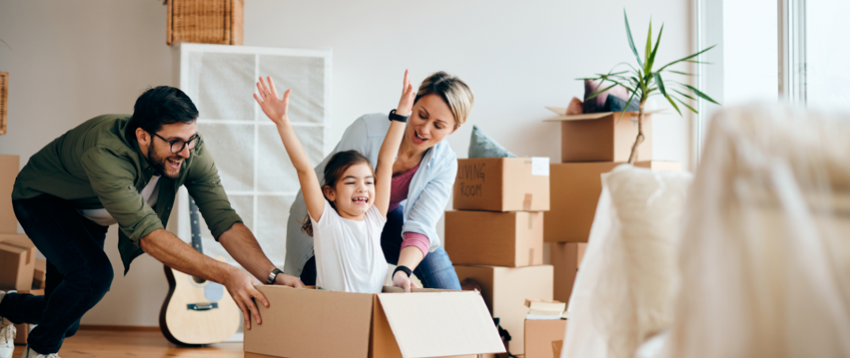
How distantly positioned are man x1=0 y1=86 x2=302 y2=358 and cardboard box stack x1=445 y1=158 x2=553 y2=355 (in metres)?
1.11

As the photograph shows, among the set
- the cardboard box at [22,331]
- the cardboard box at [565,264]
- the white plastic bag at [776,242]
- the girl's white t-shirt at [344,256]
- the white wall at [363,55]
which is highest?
the white wall at [363,55]

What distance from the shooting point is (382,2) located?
10.0ft

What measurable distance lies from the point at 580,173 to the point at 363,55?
1.30 metres

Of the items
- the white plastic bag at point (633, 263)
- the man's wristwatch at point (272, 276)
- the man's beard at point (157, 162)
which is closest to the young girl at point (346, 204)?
the man's wristwatch at point (272, 276)

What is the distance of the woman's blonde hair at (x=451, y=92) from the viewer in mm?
1747

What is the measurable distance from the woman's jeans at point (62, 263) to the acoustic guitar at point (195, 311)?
851 millimetres

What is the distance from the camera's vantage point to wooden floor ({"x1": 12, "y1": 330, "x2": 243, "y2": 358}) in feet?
7.59

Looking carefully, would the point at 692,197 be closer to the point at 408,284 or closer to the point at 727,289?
the point at 727,289

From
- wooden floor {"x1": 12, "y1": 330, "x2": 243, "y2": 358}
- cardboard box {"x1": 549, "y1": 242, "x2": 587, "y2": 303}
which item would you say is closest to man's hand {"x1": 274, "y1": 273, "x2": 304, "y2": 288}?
wooden floor {"x1": 12, "y1": 330, "x2": 243, "y2": 358}

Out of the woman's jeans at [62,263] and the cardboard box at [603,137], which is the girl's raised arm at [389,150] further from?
the cardboard box at [603,137]

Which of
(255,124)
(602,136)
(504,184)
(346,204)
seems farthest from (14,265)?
(602,136)

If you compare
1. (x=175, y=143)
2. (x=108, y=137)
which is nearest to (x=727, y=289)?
(x=175, y=143)

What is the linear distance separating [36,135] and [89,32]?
0.59 m

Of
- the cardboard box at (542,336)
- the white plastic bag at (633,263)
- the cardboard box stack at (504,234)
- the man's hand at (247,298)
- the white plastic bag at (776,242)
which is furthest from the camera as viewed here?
the cardboard box stack at (504,234)
